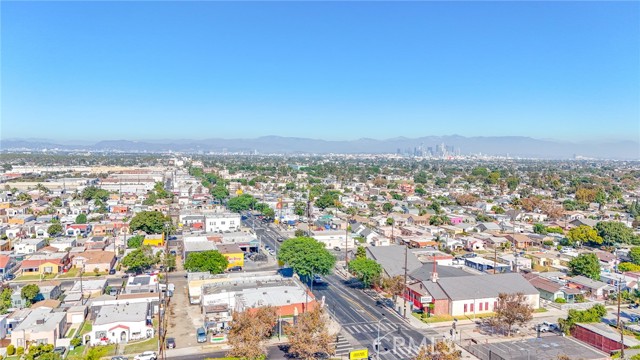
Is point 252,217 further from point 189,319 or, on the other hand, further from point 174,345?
point 174,345

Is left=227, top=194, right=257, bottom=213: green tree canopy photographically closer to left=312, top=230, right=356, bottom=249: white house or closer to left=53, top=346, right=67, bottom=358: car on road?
left=312, top=230, right=356, bottom=249: white house

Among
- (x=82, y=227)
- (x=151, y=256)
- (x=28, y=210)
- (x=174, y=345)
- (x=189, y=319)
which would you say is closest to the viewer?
(x=174, y=345)

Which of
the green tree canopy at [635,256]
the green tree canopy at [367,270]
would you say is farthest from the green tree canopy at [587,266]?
the green tree canopy at [367,270]

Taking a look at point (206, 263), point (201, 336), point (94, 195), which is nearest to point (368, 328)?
point (201, 336)

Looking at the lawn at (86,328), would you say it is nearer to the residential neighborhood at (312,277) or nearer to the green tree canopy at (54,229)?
Result: the residential neighborhood at (312,277)

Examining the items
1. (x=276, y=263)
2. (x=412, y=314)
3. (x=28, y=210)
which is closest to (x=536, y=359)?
(x=412, y=314)

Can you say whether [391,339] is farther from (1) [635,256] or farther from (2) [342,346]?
(1) [635,256]

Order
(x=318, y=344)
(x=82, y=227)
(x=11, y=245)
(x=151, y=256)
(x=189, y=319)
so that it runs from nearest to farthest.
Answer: (x=318, y=344)
(x=189, y=319)
(x=151, y=256)
(x=11, y=245)
(x=82, y=227)

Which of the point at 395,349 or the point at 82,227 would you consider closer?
the point at 395,349
